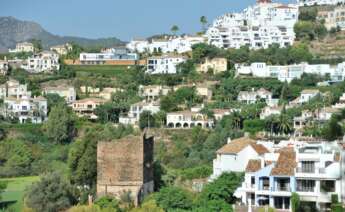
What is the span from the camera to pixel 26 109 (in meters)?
40.0

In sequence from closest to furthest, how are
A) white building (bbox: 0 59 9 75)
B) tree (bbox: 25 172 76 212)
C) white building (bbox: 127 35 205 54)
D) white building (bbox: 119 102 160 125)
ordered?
tree (bbox: 25 172 76 212)
white building (bbox: 119 102 160 125)
white building (bbox: 0 59 9 75)
white building (bbox: 127 35 205 54)

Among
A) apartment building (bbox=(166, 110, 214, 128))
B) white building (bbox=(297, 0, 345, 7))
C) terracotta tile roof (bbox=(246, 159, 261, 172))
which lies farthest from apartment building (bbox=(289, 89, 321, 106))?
white building (bbox=(297, 0, 345, 7))

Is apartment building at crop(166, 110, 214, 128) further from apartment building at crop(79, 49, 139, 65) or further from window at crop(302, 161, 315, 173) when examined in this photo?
window at crop(302, 161, 315, 173)

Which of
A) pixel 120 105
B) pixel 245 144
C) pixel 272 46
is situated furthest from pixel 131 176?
pixel 272 46

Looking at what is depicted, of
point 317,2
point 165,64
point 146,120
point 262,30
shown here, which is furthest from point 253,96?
point 317,2

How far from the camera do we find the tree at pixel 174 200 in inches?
617

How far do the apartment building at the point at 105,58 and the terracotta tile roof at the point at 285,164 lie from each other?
35513 millimetres

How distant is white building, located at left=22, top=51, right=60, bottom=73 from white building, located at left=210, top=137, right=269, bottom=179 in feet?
100

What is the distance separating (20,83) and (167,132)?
12.5m

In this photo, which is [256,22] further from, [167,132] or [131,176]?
[131,176]

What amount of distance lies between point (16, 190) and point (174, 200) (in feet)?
28.9

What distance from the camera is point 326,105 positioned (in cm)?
3319

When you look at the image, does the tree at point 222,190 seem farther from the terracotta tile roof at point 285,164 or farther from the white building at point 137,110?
the white building at point 137,110

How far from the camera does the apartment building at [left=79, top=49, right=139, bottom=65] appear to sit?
51250mm
